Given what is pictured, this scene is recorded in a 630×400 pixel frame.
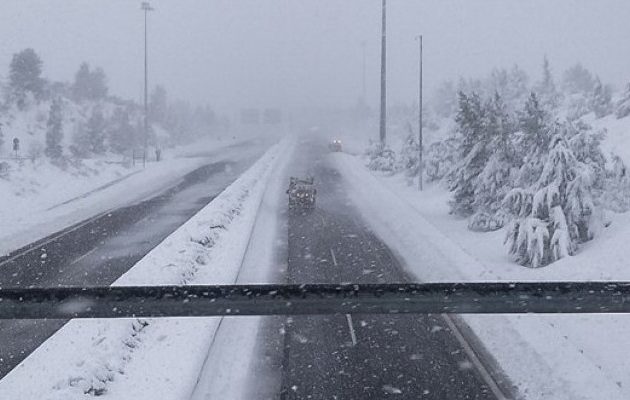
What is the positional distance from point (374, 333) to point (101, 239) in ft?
40.8

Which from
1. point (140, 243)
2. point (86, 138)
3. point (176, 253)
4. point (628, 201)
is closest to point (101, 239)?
point (140, 243)

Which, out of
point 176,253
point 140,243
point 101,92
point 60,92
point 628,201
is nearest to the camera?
point 176,253

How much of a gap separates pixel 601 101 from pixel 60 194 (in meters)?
43.9

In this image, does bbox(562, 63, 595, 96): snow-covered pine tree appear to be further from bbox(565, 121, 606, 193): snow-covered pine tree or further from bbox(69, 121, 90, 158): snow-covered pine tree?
bbox(565, 121, 606, 193): snow-covered pine tree

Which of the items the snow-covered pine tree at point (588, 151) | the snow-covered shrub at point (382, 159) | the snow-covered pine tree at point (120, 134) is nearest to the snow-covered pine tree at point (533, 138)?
the snow-covered pine tree at point (588, 151)

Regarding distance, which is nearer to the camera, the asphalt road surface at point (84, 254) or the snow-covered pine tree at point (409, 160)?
the asphalt road surface at point (84, 254)

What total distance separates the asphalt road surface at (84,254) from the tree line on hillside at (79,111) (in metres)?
17.6

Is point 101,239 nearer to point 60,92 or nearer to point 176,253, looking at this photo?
point 176,253

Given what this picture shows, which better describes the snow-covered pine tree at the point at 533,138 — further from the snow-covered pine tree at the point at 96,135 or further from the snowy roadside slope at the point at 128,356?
the snow-covered pine tree at the point at 96,135

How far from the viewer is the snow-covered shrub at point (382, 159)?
4650 centimetres

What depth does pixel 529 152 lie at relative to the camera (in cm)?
1808

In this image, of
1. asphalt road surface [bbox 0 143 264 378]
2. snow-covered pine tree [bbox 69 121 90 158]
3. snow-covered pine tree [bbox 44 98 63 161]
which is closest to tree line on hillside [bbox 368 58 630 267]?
asphalt road surface [bbox 0 143 264 378]

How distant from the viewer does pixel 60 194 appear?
3192 centimetres

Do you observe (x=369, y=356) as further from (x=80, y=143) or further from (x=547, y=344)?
(x=80, y=143)
